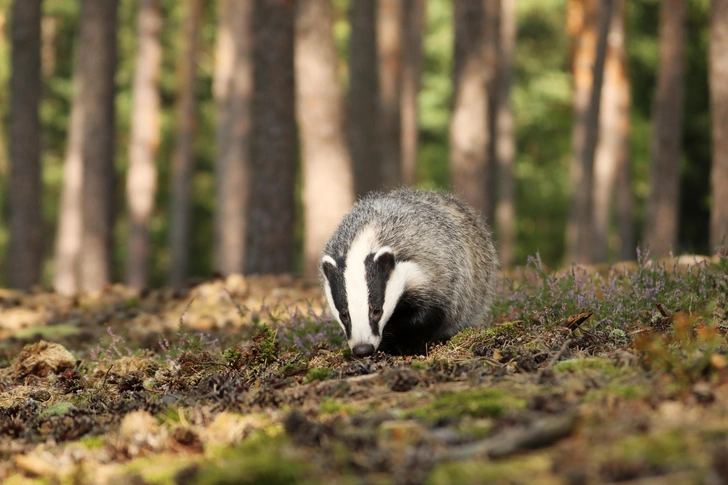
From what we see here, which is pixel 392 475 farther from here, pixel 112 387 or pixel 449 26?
pixel 449 26

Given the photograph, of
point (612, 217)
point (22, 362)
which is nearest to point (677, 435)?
point (22, 362)

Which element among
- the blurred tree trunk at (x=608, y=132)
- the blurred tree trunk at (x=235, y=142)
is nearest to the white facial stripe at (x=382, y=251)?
the blurred tree trunk at (x=235, y=142)

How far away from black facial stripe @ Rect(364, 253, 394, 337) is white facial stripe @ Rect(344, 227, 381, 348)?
37 mm

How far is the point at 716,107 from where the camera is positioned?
12070 millimetres

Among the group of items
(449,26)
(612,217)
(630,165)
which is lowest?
(612,217)

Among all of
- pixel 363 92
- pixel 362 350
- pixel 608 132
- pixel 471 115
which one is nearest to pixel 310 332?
pixel 362 350

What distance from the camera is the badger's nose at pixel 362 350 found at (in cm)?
614

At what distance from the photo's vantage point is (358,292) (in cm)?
641

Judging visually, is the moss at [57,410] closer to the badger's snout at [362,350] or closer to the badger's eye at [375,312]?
the badger's snout at [362,350]

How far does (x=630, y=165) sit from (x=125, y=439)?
2903cm

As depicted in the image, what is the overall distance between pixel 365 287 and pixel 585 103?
22156 mm

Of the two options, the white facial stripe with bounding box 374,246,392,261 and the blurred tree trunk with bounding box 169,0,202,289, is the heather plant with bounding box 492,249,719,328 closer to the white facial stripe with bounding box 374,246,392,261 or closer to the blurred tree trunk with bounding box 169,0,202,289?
the white facial stripe with bounding box 374,246,392,261

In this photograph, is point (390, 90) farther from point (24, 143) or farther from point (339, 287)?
point (339, 287)

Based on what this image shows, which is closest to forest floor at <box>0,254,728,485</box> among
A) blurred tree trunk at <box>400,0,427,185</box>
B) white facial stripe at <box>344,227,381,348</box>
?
white facial stripe at <box>344,227,381,348</box>
